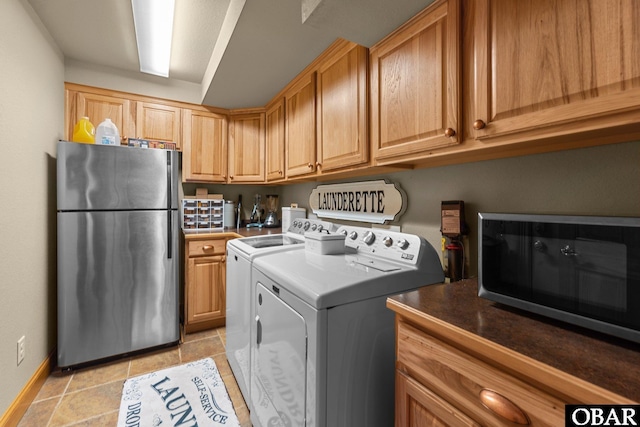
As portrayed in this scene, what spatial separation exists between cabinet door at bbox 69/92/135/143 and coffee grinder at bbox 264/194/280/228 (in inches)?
58.4

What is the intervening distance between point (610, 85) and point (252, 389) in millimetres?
1860

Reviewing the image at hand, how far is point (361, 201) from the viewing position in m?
1.97

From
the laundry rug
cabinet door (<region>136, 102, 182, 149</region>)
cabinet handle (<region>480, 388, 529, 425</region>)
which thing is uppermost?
cabinet door (<region>136, 102, 182, 149</region>)

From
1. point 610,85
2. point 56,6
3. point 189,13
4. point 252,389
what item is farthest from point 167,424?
point 56,6

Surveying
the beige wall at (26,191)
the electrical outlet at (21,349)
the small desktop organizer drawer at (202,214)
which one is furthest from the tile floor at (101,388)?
the small desktop organizer drawer at (202,214)

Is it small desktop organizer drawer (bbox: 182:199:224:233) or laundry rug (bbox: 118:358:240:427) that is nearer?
laundry rug (bbox: 118:358:240:427)

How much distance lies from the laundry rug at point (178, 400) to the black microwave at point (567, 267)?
1.62m

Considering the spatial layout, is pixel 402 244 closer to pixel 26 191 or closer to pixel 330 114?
pixel 330 114

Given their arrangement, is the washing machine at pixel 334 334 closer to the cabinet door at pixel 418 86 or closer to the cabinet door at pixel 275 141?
the cabinet door at pixel 418 86

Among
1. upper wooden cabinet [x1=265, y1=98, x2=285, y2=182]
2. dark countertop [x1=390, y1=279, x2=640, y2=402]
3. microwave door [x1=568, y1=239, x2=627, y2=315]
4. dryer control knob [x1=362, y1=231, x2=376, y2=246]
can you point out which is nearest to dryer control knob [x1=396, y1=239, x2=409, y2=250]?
dryer control knob [x1=362, y1=231, x2=376, y2=246]

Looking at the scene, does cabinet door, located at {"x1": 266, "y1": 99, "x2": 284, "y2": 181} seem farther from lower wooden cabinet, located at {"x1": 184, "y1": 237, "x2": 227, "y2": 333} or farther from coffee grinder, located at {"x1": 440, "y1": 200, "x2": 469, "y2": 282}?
coffee grinder, located at {"x1": 440, "y1": 200, "x2": 469, "y2": 282}

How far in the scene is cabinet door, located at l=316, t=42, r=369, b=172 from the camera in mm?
1519

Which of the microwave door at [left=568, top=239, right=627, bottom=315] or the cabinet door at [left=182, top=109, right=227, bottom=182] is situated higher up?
the cabinet door at [left=182, top=109, right=227, bottom=182]

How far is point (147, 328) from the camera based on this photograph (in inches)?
91.2
